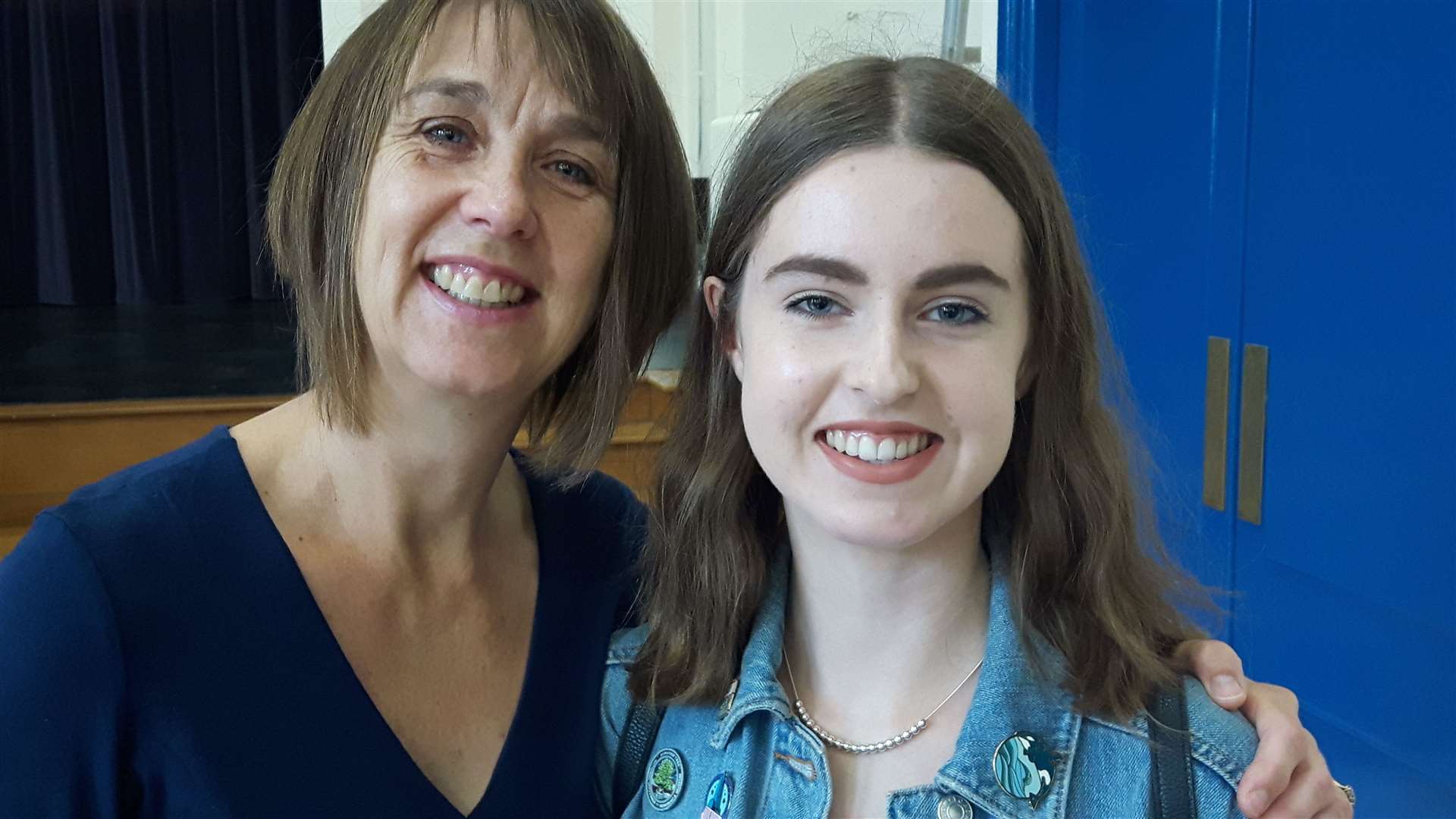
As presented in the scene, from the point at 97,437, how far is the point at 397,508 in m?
2.44

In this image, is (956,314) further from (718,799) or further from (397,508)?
(397,508)

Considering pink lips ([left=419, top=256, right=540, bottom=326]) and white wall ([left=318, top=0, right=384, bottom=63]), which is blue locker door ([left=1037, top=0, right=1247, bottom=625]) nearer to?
pink lips ([left=419, top=256, right=540, bottom=326])

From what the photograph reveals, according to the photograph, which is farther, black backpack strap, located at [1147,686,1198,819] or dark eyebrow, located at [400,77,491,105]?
dark eyebrow, located at [400,77,491,105]

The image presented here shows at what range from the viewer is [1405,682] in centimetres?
226

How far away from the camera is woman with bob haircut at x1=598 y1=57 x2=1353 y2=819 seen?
1.17 m

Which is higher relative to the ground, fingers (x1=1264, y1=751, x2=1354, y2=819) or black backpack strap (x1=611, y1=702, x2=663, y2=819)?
fingers (x1=1264, y1=751, x2=1354, y2=819)

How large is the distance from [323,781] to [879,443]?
2.05 feet

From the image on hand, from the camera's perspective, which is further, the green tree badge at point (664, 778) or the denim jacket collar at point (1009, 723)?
the green tree badge at point (664, 778)

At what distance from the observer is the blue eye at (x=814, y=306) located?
3.96ft

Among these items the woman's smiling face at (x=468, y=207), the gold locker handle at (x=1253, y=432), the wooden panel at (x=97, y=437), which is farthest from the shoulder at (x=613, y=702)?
the wooden panel at (x=97, y=437)

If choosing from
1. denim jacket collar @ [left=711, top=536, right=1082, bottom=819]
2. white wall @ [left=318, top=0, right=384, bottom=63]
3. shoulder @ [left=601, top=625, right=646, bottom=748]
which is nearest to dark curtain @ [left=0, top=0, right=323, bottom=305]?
white wall @ [left=318, top=0, right=384, bottom=63]

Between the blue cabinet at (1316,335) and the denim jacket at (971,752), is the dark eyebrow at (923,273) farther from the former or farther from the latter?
the blue cabinet at (1316,335)

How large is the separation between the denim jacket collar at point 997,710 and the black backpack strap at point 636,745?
10 cm

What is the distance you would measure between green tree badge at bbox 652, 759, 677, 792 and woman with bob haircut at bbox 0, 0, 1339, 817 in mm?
103
